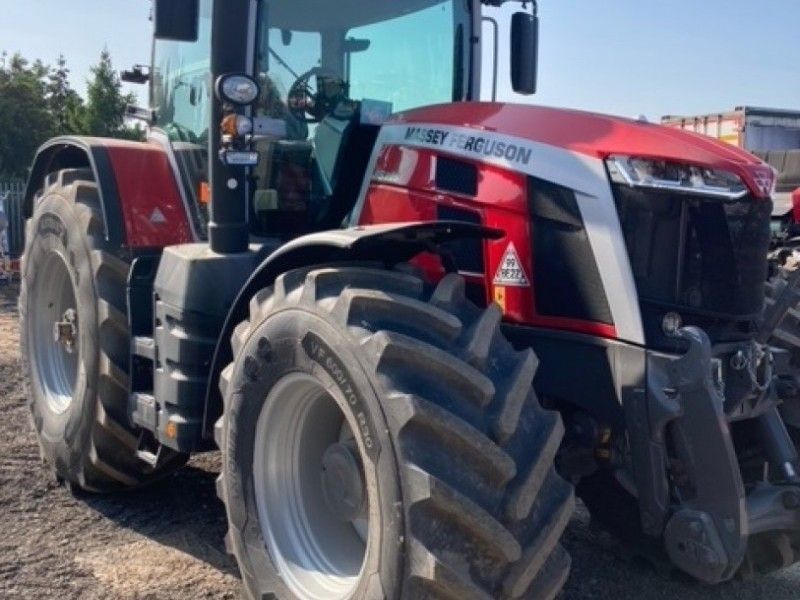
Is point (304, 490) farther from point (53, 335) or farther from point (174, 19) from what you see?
point (53, 335)

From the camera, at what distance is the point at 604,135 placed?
335cm

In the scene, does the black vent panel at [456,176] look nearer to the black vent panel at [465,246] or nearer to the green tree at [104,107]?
the black vent panel at [465,246]

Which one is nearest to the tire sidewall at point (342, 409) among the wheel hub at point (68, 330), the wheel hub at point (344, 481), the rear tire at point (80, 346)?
the wheel hub at point (344, 481)

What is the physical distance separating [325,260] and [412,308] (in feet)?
1.98

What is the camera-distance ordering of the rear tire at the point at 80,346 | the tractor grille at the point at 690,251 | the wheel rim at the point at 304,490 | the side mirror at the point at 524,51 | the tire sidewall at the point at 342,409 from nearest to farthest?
the tire sidewall at the point at 342,409 < the tractor grille at the point at 690,251 < the wheel rim at the point at 304,490 < the rear tire at the point at 80,346 < the side mirror at the point at 524,51

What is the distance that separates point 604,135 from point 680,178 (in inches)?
12.5

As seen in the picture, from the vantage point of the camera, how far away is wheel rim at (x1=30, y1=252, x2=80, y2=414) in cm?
517

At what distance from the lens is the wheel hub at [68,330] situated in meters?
4.96

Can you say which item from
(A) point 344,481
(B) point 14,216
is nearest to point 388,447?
(A) point 344,481

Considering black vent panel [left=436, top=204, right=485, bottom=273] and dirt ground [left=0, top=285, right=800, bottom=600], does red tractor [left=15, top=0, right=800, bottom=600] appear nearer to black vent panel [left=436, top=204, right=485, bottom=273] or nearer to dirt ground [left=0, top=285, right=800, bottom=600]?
black vent panel [left=436, top=204, right=485, bottom=273]

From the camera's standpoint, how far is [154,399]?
13.5 ft

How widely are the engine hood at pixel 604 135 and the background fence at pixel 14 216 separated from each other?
1578cm

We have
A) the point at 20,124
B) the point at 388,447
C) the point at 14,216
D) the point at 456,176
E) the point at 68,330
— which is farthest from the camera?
the point at 20,124

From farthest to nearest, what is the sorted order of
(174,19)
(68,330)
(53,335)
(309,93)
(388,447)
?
(53,335) < (68,330) < (309,93) < (174,19) < (388,447)
